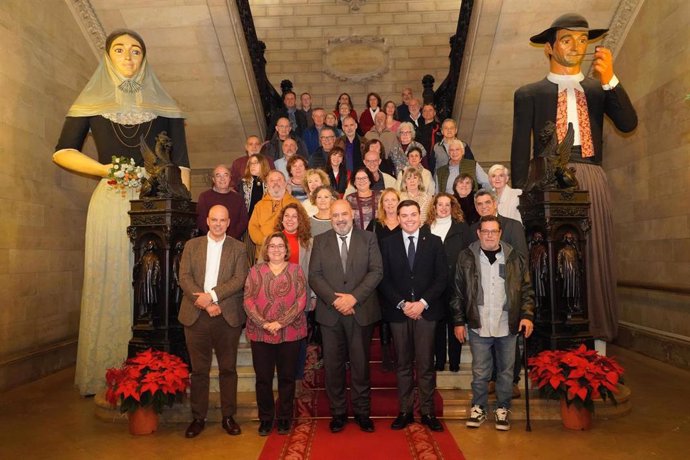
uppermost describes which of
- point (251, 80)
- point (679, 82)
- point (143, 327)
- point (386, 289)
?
point (251, 80)

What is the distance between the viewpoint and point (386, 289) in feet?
13.9

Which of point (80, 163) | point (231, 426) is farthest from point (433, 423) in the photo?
point (80, 163)

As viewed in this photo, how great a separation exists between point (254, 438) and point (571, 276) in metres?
2.97

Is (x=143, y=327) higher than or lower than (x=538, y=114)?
lower

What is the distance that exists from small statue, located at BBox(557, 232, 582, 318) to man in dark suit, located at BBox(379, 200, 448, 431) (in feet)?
3.79

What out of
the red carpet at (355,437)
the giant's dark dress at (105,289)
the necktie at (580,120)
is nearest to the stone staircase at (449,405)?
the red carpet at (355,437)

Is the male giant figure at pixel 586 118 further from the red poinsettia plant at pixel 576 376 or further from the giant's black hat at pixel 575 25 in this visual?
the red poinsettia plant at pixel 576 376

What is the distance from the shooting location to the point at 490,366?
4.29 metres

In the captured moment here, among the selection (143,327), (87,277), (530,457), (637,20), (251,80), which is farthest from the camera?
(251,80)

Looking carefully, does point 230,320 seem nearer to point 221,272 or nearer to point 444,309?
point 221,272

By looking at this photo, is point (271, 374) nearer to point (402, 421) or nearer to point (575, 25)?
point (402, 421)

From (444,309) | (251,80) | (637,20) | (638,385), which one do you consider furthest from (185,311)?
(637,20)

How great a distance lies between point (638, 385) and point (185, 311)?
453 cm

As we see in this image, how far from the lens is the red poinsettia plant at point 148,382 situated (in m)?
4.16
